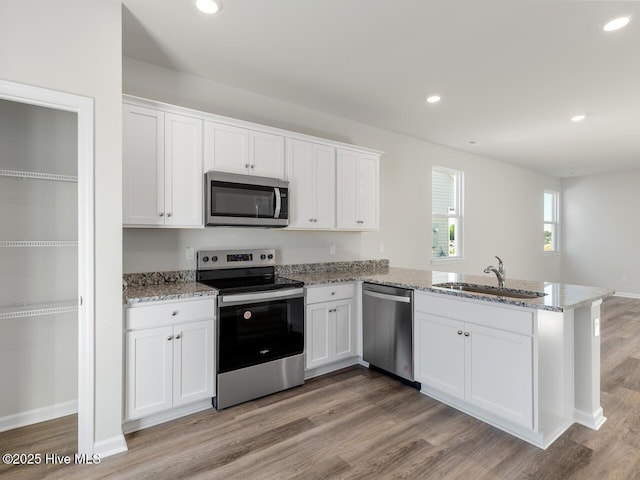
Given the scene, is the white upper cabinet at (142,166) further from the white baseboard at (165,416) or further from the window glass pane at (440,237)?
the window glass pane at (440,237)

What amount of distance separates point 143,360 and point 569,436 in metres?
2.78

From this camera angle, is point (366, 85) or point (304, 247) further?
point (304, 247)

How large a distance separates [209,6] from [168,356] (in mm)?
2218

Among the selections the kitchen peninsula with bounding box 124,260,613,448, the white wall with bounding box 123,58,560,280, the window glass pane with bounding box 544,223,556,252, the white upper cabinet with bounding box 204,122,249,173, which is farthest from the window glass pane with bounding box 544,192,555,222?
the white upper cabinet with bounding box 204,122,249,173

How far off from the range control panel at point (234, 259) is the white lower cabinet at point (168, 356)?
62 centimetres

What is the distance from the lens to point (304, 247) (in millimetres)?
3742

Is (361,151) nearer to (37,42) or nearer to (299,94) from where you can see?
(299,94)

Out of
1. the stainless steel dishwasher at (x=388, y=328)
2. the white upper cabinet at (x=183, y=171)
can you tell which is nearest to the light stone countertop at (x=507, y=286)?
the stainless steel dishwasher at (x=388, y=328)

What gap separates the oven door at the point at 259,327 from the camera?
→ 2570 millimetres

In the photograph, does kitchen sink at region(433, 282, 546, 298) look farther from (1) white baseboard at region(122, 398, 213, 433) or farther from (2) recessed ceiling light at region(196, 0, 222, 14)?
(2) recessed ceiling light at region(196, 0, 222, 14)

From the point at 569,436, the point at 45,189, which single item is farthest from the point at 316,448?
the point at 45,189

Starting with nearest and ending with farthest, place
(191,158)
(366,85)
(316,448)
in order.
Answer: (316,448), (191,158), (366,85)

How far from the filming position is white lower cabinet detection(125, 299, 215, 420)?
2246mm

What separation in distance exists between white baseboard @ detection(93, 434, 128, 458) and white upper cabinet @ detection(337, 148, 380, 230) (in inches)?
96.5
